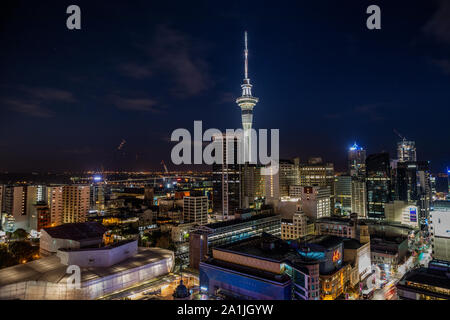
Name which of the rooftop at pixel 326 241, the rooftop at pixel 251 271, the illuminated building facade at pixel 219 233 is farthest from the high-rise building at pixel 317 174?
the rooftop at pixel 251 271

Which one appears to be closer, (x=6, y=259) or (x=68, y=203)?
(x=6, y=259)

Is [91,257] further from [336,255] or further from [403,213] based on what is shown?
[403,213]

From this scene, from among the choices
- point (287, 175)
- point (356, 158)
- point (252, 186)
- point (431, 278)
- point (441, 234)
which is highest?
point (356, 158)

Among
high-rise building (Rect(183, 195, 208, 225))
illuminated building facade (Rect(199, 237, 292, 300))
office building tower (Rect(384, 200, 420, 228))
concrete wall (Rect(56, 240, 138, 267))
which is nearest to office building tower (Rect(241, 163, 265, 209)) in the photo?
high-rise building (Rect(183, 195, 208, 225))

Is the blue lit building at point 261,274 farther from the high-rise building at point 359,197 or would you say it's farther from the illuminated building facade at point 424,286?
the high-rise building at point 359,197

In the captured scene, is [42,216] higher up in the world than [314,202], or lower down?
lower down

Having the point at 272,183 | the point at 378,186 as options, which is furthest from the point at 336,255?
the point at 378,186
